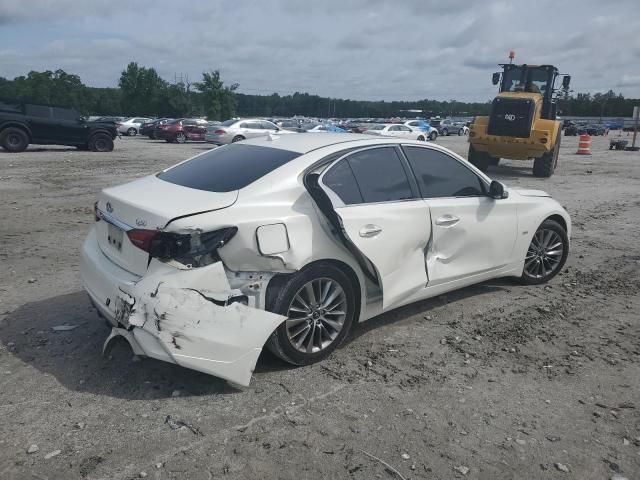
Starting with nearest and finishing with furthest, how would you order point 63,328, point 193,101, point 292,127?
point 63,328, point 292,127, point 193,101

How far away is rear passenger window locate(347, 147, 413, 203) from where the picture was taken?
13.6 ft

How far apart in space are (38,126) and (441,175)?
1909 centimetres

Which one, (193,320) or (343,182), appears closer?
(193,320)

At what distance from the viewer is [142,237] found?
3.39 meters

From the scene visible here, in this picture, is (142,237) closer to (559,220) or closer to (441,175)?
(441,175)

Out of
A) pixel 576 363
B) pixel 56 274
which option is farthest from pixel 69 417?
pixel 576 363

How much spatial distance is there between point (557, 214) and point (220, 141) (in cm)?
2117

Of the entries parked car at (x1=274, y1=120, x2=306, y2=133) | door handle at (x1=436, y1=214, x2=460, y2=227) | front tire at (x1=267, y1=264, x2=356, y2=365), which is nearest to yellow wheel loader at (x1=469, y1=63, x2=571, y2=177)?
parked car at (x1=274, y1=120, x2=306, y2=133)

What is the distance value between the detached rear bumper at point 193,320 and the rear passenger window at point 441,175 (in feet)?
5.99

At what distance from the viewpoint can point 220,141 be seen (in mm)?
25188

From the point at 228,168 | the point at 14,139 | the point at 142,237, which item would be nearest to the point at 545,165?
the point at 228,168

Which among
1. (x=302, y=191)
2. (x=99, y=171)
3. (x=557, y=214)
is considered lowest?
(x=99, y=171)

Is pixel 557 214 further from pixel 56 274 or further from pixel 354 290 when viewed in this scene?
pixel 56 274

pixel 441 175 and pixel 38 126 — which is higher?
pixel 441 175
